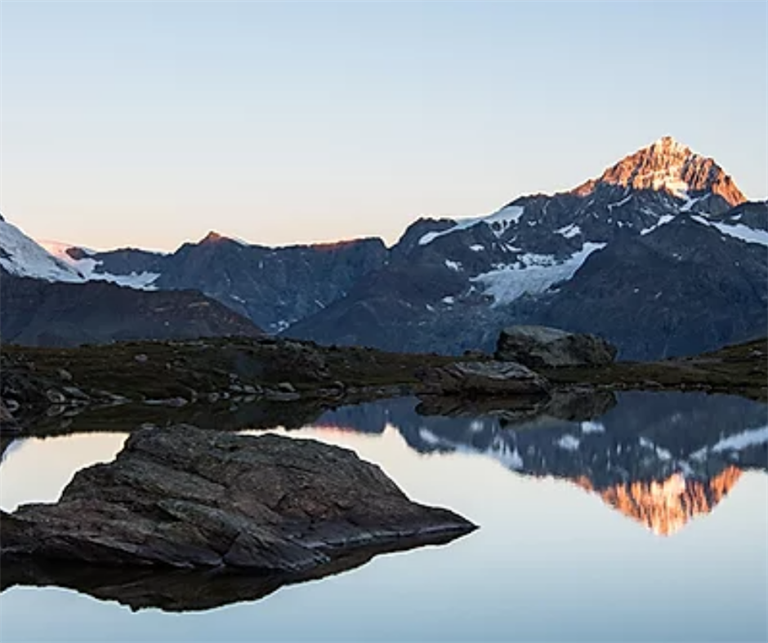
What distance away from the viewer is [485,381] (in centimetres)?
14012

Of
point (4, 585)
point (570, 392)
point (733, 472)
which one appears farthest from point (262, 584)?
point (570, 392)

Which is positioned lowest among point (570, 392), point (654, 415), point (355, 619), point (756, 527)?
point (355, 619)

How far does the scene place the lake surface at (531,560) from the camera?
3531 cm

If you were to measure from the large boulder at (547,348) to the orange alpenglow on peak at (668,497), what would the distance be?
9269 centimetres

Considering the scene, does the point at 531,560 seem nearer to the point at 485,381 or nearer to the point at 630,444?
the point at 630,444

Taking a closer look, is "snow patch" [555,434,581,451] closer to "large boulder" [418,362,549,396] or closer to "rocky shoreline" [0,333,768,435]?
"rocky shoreline" [0,333,768,435]

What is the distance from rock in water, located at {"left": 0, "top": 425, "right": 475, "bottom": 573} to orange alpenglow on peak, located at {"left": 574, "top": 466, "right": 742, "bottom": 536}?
8.86m

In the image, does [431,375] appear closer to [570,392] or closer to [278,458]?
[570,392]

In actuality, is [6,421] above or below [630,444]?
above

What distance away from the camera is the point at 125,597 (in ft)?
127

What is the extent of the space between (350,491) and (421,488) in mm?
16056

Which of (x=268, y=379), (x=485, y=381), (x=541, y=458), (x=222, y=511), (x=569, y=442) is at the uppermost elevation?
(x=268, y=379)

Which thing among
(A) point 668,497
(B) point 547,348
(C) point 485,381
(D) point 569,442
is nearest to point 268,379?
(C) point 485,381

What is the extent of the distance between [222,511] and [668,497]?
84.8 ft
